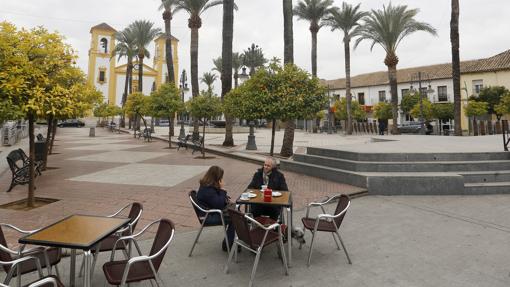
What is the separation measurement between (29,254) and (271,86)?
375 inches

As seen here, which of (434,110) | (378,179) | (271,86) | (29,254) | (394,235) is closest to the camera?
(29,254)

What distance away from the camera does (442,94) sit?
135 ft

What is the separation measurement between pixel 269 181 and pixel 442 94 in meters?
44.7

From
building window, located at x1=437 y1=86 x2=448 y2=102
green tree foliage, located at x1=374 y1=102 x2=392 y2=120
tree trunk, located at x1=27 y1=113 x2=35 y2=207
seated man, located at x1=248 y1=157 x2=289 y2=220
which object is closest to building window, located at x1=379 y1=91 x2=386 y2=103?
green tree foliage, located at x1=374 y1=102 x2=392 y2=120

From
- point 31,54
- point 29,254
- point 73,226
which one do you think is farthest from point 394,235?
point 31,54

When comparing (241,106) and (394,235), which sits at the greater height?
(241,106)

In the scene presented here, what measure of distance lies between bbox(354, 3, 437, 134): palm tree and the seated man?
2318 centimetres

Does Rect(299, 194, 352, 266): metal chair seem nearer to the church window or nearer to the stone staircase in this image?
the stone staircase

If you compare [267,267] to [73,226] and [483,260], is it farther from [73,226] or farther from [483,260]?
[483,260]

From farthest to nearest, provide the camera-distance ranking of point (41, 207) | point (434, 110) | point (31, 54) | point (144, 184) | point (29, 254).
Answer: point (434, 110)
point (144, 184)
point (41, 207)
point (31, 54)
point (29, 254)

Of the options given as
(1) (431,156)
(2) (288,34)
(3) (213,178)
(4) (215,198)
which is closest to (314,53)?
(2) (288,34)

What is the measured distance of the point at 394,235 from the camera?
445cm

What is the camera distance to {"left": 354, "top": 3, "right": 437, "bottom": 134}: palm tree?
81.2 ft

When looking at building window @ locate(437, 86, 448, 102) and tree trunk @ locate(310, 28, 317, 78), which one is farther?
building window @ locate(437, 86, 448, 102)
